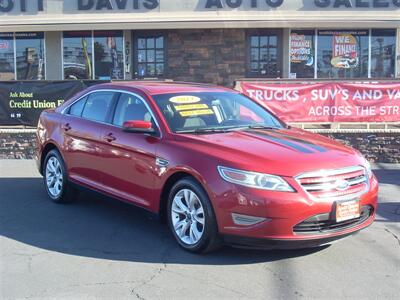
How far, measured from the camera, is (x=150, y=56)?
51.6 ft

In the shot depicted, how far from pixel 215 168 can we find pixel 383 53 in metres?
12.2

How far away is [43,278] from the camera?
14.5ft

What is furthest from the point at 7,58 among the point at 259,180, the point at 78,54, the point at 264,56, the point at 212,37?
the point at 259,180

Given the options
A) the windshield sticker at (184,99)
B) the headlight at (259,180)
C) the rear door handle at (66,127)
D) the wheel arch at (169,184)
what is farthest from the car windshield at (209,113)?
the rear door handle at (66,127)

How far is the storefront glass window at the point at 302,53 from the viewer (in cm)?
1531

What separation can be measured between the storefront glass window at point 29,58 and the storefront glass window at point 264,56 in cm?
623

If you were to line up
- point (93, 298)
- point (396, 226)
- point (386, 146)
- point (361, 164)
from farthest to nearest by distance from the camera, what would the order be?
point (386, 146)
point (396, 226)
point (361, 164)
point (93, 298)

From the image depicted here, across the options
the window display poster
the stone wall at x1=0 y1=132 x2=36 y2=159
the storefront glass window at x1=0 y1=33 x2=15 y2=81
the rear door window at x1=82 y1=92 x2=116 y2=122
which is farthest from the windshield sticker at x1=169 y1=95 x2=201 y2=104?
the storefront glass window at x1=0 y1=33 x2=15 y2=81

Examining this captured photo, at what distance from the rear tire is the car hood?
2.30m

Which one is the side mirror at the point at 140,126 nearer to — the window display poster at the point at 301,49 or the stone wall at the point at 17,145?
the stone wall at the point at 17,145

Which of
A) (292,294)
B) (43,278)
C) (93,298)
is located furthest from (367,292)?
(43,278)

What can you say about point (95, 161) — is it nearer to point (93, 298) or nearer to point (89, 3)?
point (93, 298)

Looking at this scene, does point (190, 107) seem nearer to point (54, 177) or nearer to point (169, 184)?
point (169, 184)

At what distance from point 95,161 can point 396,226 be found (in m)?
3.50
